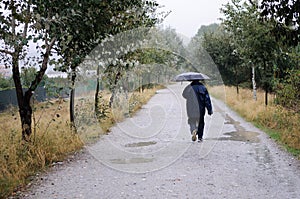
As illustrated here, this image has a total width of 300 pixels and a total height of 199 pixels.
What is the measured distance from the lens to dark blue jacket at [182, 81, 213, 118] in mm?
11527

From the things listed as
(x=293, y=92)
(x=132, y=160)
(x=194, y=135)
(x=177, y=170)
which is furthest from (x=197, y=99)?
(x=177, y=170)

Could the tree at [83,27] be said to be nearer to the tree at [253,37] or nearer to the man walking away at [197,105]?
the man walking away at [197,105]

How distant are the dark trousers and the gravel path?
1.03 feet

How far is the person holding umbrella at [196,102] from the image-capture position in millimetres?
11477

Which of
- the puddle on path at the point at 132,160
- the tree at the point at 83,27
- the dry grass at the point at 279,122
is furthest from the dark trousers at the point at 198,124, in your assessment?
the tree at the point at 83,27

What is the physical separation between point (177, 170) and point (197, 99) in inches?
161

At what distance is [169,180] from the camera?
7.15 metres

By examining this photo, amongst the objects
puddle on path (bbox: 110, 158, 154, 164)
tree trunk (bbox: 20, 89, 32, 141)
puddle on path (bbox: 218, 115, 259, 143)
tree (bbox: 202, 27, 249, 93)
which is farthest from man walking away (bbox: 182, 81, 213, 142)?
tree (bbox: 202, 27, 249, 93)

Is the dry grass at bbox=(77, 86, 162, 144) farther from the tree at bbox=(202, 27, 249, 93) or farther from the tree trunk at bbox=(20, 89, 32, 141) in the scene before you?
the tree at bbox=(202, 27, 249, 93)

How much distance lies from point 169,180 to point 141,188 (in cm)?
68

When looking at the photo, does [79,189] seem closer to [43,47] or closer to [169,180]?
[169,180]

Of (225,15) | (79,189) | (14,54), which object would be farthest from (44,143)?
(225,15)

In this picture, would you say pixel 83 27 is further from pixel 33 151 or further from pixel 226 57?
pixel 226 57

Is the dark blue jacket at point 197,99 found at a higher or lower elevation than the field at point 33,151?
higher
